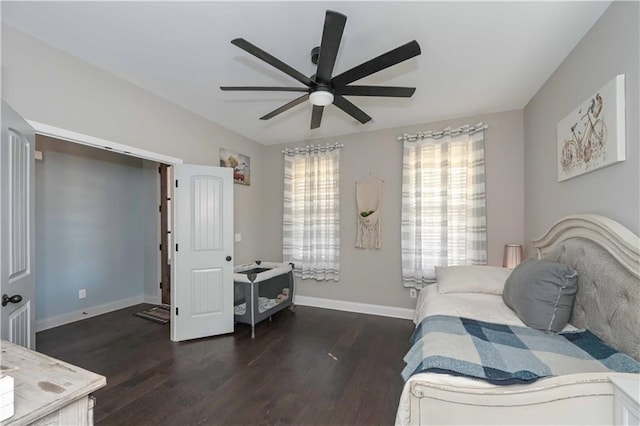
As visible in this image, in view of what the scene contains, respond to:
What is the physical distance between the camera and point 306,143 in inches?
177

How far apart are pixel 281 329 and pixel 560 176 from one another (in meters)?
3.29

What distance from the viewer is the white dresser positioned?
2.65ft

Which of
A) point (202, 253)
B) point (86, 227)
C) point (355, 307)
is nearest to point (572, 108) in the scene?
point (355, 307)

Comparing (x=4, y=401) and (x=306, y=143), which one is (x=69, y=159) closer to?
(x=306, y=143)

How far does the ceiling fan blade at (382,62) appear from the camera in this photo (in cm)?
153

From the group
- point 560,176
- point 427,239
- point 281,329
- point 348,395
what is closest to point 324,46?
point 560,176

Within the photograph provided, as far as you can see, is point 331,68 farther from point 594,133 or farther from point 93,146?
point 93,146

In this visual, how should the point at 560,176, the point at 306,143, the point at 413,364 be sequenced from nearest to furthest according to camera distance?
the point at 413,364
the point at 560,176
the point at 306,143

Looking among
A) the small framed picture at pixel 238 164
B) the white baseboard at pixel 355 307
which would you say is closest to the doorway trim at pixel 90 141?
the small framed picture at pixel 238 164

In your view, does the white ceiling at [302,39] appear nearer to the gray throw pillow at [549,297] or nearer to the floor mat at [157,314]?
the gray throw pillow at [549,297]

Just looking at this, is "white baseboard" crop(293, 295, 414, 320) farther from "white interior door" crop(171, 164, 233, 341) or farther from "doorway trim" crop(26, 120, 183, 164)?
"doorway trim" crop(26, 120, 183, 164)

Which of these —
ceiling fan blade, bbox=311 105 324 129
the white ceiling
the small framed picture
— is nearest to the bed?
the white ceiling

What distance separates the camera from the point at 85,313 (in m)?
3.82

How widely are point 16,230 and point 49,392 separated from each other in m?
1.49
